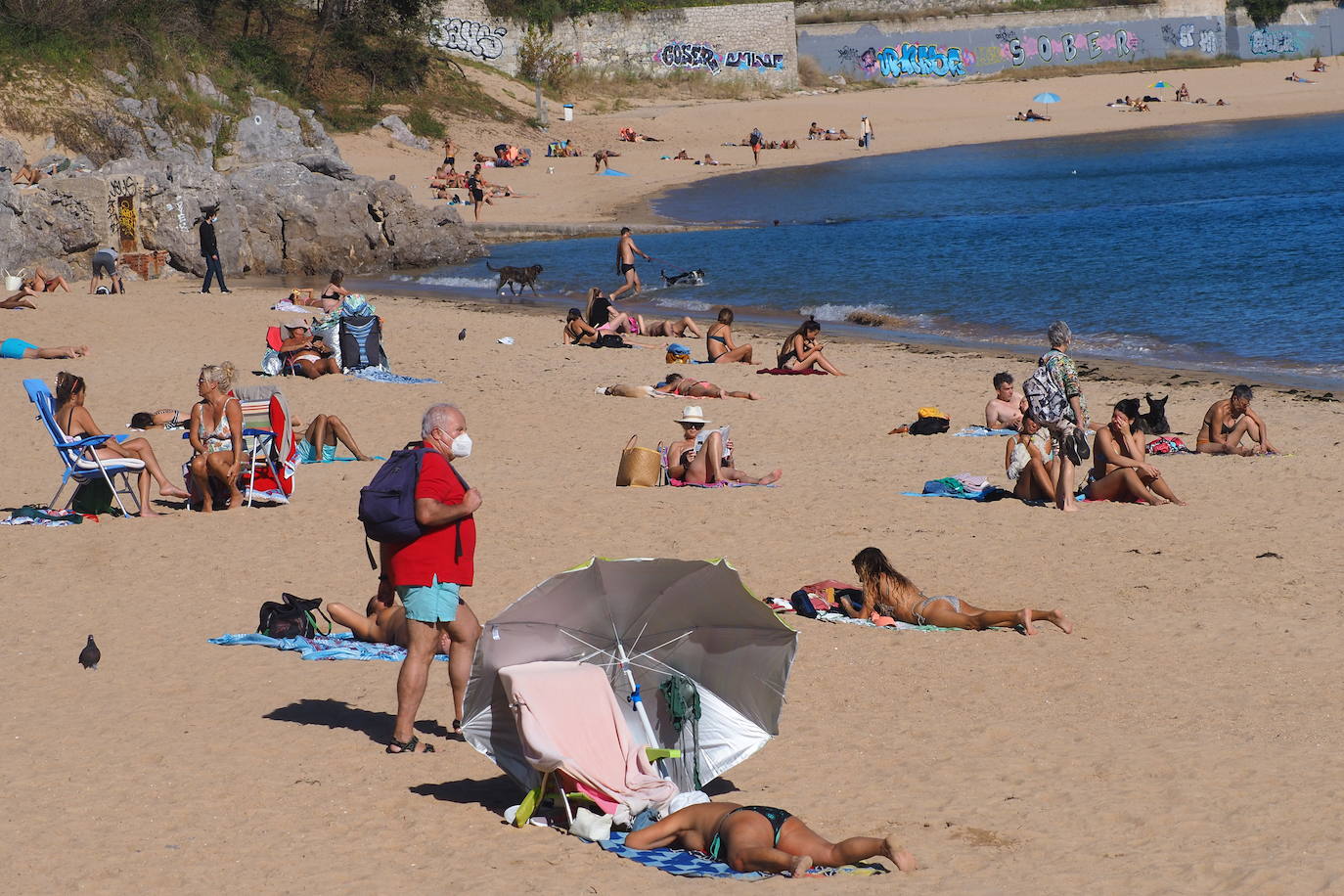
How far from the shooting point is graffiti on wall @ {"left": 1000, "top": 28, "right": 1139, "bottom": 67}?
7069cm

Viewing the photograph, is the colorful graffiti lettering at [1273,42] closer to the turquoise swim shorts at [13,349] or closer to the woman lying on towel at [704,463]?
the turquoise swim shorts at [13,349]

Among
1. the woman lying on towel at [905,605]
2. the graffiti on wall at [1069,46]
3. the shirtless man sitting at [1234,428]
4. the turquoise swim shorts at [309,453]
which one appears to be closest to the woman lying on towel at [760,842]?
the woman lying on towel at [905,605]

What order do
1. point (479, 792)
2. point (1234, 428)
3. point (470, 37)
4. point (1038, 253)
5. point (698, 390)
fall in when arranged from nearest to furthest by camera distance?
point (479, 792) < point (1234, 428) < point (698, 390) < point (1038, 253) < point (470, 37)

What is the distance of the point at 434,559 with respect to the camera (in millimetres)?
5664

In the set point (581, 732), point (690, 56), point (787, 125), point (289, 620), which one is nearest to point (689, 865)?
point (581, 732)

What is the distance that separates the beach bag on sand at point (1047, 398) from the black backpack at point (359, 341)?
8073mm

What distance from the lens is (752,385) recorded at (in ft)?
52.1

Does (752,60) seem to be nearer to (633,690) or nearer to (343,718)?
(343,718)

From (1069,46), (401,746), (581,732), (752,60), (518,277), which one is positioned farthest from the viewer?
(1069,46)

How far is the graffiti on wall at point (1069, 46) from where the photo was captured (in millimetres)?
70688

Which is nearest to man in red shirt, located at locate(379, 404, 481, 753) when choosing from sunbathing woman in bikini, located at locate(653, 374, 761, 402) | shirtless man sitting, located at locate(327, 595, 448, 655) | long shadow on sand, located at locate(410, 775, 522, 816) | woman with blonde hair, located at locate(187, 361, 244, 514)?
long shadow on sand, located at locate(410, 775, 522, 816)

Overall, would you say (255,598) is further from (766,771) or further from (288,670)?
(766,771)

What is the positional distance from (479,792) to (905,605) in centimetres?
317

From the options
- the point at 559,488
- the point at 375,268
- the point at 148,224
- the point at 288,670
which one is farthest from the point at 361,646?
the point at 375,268
